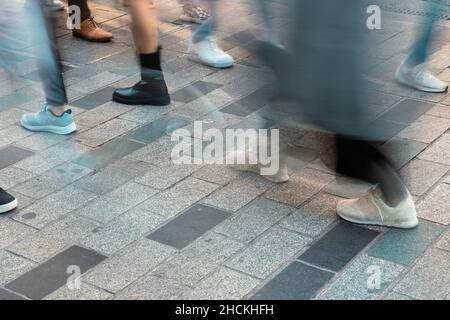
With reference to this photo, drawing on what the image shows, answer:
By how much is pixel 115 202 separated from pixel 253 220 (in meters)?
0.71

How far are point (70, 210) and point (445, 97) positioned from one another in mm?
2564

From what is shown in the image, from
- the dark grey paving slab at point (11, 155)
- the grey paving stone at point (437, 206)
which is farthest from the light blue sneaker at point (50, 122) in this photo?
the grey paving stone at point (437, 206)

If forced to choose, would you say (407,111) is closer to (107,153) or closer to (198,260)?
(107,153)

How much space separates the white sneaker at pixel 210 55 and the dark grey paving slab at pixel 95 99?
742 millimetres

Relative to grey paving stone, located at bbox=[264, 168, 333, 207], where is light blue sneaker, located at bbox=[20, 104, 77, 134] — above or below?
above

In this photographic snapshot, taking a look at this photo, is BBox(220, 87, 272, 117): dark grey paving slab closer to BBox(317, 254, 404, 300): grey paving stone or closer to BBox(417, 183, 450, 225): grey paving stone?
BBox(417, 183, 450, 225): grey paving stone

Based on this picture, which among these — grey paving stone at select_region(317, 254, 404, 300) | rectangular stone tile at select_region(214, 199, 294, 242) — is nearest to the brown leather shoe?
rectangular stone tile at select_region(214, 199, 294, 242)

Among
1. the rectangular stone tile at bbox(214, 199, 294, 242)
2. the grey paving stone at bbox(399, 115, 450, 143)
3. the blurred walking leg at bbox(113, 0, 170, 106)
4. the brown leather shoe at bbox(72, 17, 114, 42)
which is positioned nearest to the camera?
the rectangular stone tile at bbox(214, 199, 294, 242)

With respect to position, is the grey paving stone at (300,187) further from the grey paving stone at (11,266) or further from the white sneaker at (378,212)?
the grey paving stone at (11,266)

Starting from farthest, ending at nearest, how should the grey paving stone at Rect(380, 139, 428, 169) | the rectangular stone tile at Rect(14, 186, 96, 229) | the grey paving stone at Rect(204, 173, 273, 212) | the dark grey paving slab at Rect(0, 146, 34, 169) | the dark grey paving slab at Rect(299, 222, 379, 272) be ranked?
the dark grey paving slab at Rect(0, 146, 34, 169)
the grey paving stone at Rect(380, 139, 428, 169)
the grey paving stone at Rect(204, 173, 273, 212)
the rectangular stone tile at Rect(14, 186, 96, 229)
the dark grey paving slab at Rect(299, 222, 379, 272)

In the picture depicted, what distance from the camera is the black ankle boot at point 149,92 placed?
481 cm

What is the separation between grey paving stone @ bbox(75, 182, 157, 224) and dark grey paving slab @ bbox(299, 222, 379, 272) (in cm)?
94

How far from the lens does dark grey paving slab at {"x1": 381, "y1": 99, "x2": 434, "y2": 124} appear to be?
4.54 meters

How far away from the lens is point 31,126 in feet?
14.9
